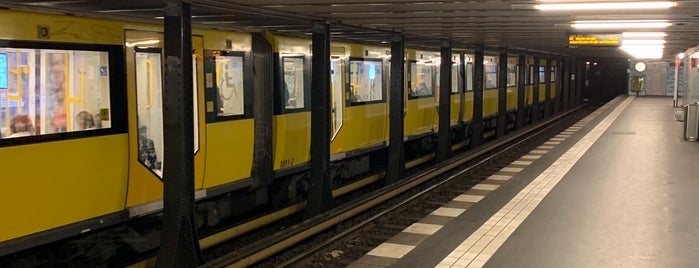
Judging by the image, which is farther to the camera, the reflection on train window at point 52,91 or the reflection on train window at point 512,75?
the reflection on train window at point 512,75

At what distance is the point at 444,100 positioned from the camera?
13086 millimetres

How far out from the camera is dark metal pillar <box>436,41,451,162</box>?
1301 centimetres

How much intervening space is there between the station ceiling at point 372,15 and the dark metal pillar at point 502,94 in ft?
23.3

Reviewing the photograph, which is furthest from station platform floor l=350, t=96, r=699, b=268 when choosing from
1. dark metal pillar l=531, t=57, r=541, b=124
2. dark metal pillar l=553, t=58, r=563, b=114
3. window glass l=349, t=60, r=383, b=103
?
dark metal pillar l=553, t=58, r=563, b=114

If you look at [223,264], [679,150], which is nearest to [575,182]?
[679,150]

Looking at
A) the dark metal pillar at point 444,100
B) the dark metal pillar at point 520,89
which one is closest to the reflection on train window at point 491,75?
the dark metal pillar at point 520,89

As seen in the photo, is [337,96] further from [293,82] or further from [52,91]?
[52,91]

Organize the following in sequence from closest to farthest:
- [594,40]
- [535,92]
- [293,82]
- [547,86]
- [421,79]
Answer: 1. [293,82]
2. [594,40]
3. [421,79]
4. [535,92]
5. [547,86]

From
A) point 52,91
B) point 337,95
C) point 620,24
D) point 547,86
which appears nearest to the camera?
point 52,91

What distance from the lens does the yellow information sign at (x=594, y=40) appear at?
11469 millimetres

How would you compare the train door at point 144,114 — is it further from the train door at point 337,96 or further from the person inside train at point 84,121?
the train door at point 337,96

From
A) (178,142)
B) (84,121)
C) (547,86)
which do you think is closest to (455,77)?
(178,142)

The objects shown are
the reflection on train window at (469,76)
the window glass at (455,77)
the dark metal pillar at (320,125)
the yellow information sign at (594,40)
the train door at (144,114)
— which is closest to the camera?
the train door at (144,114)

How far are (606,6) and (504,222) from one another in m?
2.69
